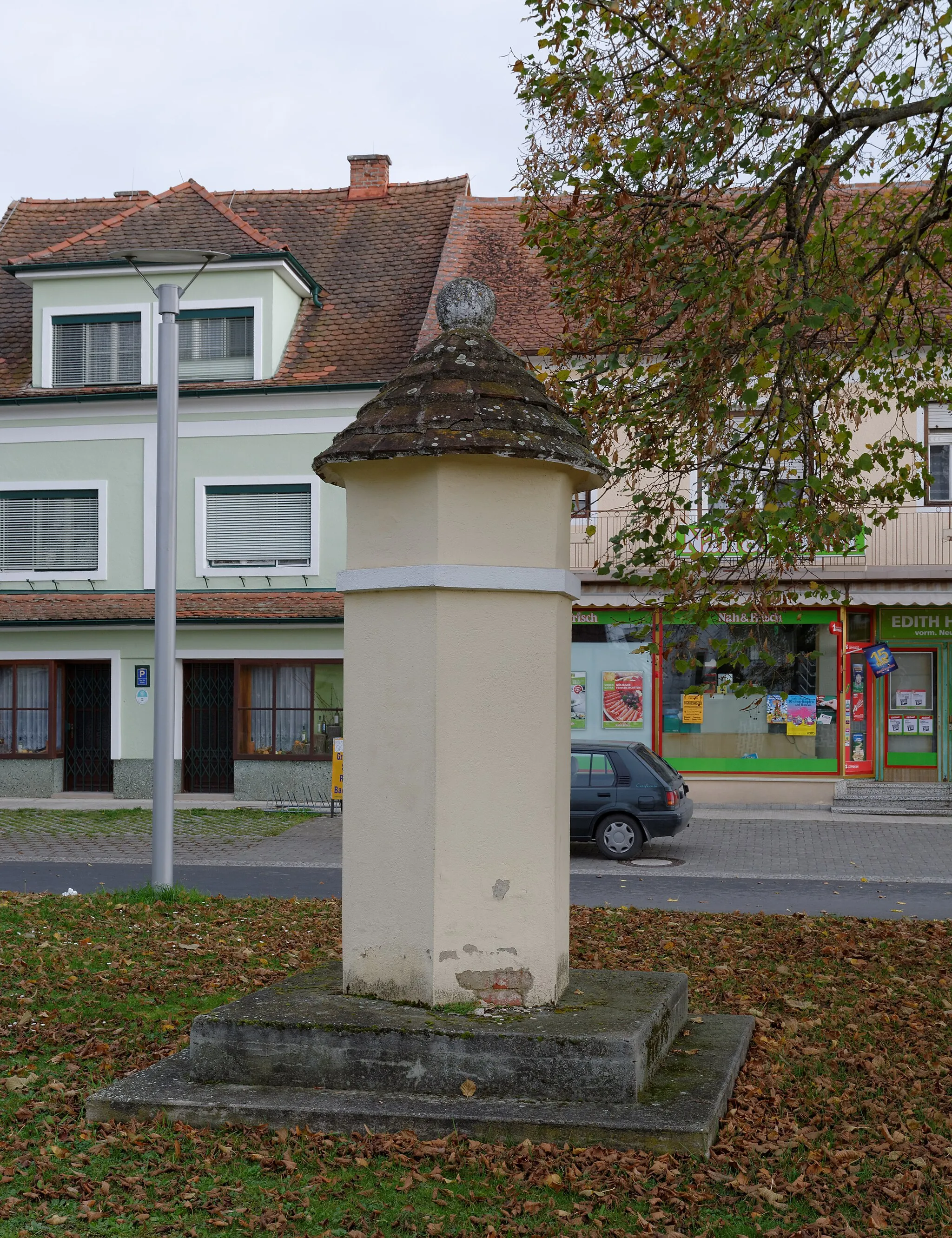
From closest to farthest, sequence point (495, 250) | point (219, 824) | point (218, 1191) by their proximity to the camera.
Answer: point (218, 1191)
point (219, 824)
point (495, 250)

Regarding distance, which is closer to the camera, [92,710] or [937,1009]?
[937,1009]

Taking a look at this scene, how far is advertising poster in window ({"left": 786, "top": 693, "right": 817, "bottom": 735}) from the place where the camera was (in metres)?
24.1

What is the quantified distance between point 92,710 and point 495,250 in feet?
39.2

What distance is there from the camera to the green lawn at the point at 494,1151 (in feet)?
15.1

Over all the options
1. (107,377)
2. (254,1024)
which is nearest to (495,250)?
(107,377)

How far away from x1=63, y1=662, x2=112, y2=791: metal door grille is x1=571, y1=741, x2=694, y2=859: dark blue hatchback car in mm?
11637

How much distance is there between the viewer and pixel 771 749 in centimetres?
2430

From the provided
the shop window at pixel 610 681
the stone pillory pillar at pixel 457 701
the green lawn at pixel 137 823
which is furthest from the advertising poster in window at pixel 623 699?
the stone pillory pillar at pixel 457 701

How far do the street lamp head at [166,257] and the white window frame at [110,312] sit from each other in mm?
12836

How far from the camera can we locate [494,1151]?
500 centimetres

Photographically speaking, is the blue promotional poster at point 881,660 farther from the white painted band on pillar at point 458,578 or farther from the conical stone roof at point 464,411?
the white painted band on pillar at point 458,578

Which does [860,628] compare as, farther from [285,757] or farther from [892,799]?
[285,757]

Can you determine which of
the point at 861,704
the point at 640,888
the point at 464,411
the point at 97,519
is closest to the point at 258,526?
the point at 97,519

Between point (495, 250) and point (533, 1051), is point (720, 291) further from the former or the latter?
point (495, 250)
